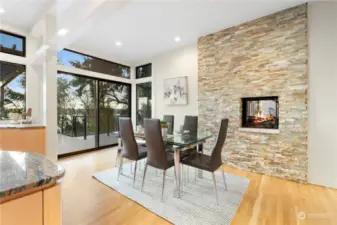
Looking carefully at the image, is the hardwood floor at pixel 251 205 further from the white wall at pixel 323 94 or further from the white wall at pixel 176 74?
the white wall at pixel 176 74

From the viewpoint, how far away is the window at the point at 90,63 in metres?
4.26

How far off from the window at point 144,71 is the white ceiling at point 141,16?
142 cm

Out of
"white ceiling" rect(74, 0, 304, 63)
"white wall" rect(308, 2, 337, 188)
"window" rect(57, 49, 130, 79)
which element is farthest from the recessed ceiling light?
"white wall" rect(308, 2, 337, 188)

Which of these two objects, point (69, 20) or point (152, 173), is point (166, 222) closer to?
point (152, 173)

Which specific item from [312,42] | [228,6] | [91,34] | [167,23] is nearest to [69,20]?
[91,34]

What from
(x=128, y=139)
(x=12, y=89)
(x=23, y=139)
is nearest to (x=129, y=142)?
(x=128, y=139)

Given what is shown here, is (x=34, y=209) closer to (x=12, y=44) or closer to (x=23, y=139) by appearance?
(x=23, y=139)

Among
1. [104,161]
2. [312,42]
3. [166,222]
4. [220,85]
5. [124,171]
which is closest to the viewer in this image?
[166,222]

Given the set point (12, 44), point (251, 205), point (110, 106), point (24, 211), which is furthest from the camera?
point (110, 106)

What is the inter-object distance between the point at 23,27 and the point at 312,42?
512 cm

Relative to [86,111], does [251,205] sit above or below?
below

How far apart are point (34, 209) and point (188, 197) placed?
203cm

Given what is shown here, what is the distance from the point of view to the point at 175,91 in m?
4.68

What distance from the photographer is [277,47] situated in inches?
120
